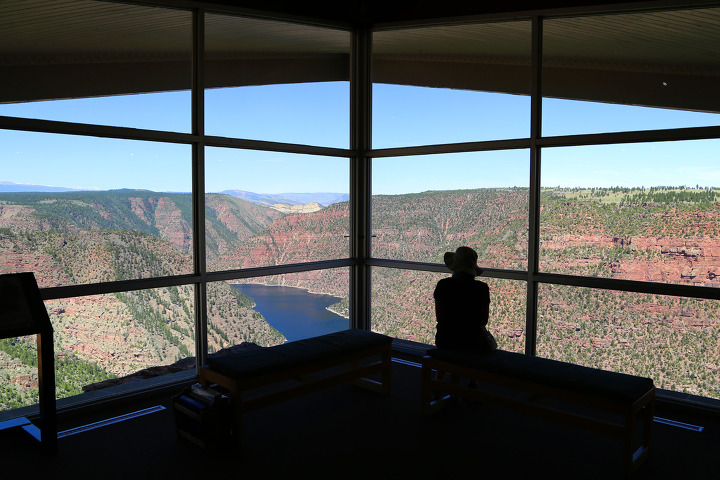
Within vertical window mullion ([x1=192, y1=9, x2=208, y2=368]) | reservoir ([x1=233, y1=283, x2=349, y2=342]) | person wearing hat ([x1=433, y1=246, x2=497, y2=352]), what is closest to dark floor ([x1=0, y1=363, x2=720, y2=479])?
person wearing hat ([x1=433, y1=246, x2=497, y2=352])

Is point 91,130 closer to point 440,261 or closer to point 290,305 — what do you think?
point 290,305

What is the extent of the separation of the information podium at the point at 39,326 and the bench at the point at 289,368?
0.83 meters

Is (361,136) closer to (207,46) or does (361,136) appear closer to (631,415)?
(207,46)

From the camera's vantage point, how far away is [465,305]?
3.32 meters

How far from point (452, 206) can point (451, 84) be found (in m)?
1.10

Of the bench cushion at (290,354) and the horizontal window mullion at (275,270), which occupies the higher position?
the horizontal window mullion at (275,270)

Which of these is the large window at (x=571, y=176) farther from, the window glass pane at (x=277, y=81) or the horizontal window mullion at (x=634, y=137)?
the window glass pane at (x=277, y=81)

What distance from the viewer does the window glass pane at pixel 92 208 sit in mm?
3227

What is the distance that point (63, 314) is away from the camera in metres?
3.40

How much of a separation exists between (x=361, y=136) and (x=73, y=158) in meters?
2.60

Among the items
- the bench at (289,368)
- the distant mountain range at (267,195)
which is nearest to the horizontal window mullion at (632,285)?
the bench at (289,368)

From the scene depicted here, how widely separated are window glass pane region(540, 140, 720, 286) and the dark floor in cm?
107

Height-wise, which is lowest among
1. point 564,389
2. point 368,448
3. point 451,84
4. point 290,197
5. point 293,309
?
point 368,448

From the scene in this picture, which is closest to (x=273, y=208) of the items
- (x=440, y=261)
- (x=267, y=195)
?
(x=267, y=195)
